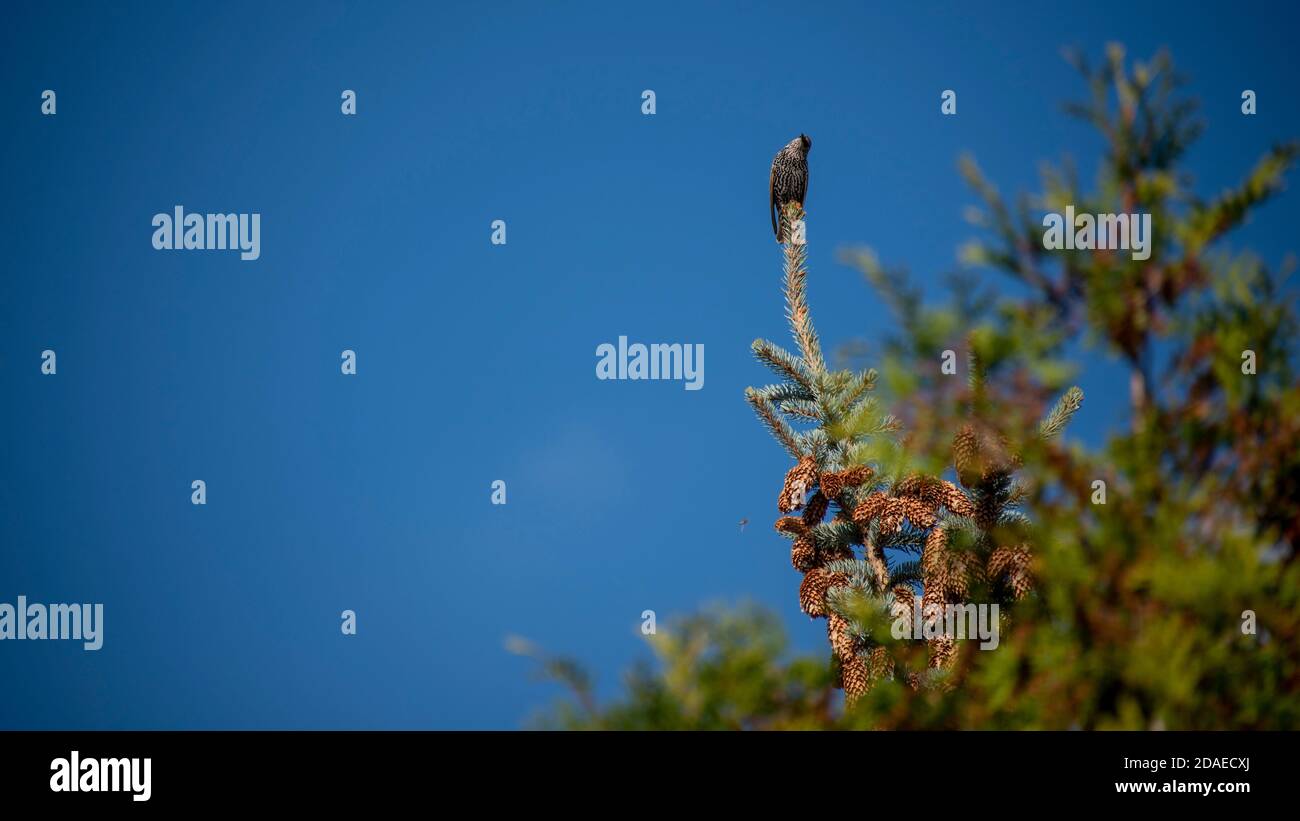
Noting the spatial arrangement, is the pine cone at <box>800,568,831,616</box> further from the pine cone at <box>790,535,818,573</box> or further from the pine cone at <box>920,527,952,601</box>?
the pine cone at <box>920,527,952,601</box>

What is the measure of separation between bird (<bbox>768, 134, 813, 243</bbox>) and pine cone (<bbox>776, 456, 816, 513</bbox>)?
298cm

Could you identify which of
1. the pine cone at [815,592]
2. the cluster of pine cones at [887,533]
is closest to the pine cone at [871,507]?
the cluster of pine cones at [887,533]

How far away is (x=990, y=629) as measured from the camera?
13.3 ft

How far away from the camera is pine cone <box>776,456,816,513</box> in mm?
5082

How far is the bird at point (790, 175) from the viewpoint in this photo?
25.7 feet

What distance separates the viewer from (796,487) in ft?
16.7

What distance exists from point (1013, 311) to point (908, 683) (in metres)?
1.45

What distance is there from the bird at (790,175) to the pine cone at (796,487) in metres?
2.98
